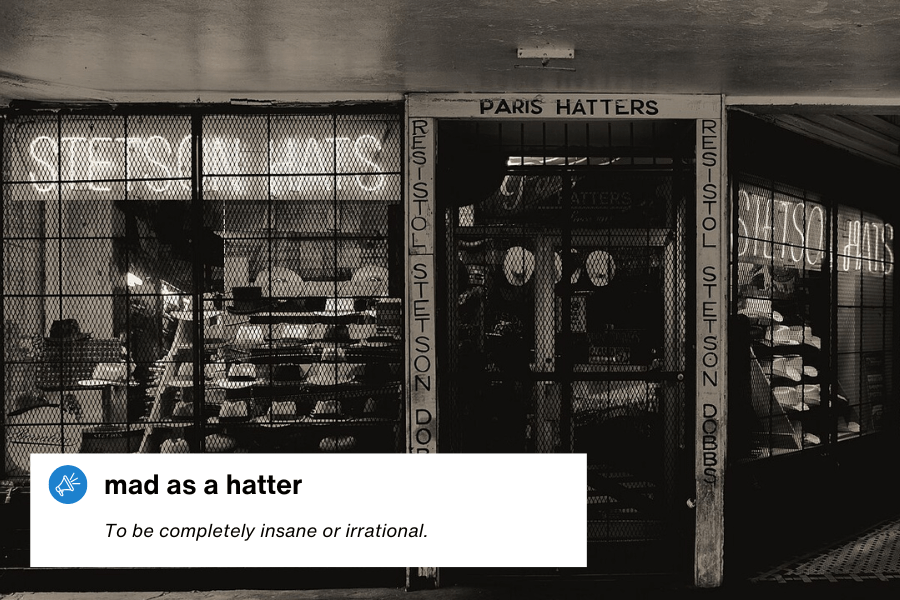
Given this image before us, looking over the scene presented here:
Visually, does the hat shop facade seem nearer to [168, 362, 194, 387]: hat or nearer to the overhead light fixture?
[168, 362, 194, 387]: hat

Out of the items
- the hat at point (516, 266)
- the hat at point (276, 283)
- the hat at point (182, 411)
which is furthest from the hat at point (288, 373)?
the hat at point (516, 266)

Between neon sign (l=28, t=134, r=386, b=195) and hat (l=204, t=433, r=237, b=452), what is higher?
neon sign (l=28, t=134, r=386, b=195)

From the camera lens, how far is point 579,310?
580 cm

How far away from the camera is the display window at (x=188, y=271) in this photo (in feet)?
17.6

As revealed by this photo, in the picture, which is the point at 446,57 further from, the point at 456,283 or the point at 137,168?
the point at 137,168

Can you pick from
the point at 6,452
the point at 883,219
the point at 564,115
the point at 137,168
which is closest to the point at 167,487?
the point at 6,452

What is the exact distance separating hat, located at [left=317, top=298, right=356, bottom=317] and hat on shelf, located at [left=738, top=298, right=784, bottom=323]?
122 inches

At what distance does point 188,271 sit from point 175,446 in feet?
4.28

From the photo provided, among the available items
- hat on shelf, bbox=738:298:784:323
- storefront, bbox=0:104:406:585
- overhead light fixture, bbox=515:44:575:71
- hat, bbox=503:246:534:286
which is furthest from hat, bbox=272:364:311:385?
hat on shelf, bbox=738:298:784:323

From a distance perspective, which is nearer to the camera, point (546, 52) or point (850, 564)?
point (546, 52)

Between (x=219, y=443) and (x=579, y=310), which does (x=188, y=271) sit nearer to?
(x=219, y=443)

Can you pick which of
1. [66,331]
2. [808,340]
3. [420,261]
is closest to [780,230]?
[808,340]

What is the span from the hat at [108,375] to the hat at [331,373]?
4.28 feet

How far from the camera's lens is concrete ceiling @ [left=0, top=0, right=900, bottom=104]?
12.2 feet
